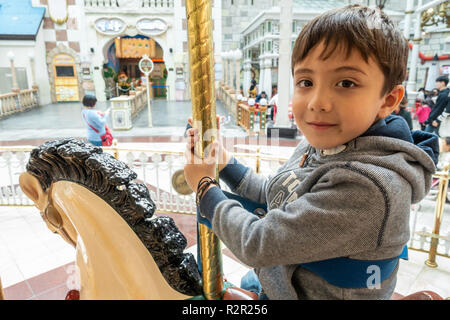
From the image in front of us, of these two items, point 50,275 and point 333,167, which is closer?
point 333,167

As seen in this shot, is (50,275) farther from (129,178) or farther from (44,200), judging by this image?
(129,178)

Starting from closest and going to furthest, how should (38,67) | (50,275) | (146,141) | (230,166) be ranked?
(230,166) → (50,275) → (146,141) → (38,67)

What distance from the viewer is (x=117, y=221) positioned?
2.44 ft

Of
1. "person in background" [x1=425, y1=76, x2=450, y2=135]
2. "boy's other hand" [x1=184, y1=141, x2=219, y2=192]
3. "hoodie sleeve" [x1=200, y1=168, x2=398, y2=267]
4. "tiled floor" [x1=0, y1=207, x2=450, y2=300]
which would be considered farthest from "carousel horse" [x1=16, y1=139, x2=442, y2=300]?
"person in background" [x1=425, y1=76, x2=450, y2=135]

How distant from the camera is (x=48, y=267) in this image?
7.66 feet

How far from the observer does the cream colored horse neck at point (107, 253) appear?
0.72 meters

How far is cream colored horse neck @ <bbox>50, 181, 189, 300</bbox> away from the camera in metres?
0.72

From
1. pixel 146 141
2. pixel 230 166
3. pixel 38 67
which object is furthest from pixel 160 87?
pixel 230 166

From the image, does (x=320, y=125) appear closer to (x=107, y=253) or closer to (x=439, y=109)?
(x=107, y=253)

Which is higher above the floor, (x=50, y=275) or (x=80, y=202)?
(x=80, y=202)

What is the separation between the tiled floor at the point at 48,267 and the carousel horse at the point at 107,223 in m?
1.58

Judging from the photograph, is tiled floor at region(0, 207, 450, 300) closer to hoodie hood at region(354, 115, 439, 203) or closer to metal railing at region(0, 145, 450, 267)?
metal railing at region(0, 145, 450, 267)
